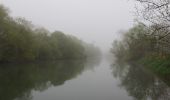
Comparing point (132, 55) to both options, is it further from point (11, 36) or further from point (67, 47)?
point (11, 36)

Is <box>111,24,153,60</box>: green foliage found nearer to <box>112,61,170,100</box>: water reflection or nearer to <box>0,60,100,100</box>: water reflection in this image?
<box>0,60,100,100</box>: water reflection

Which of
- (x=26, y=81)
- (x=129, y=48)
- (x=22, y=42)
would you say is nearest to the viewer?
(x=26, y=81)

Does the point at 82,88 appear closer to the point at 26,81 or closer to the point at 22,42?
the point at 26,81

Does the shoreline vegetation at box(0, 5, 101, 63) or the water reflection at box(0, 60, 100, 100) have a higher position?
the shoreline vegetation at box(0, 5, 101, 63)

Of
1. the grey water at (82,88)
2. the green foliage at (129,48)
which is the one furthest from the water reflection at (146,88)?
the green foliage at (129,48)

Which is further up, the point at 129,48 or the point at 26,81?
the point at 129,48

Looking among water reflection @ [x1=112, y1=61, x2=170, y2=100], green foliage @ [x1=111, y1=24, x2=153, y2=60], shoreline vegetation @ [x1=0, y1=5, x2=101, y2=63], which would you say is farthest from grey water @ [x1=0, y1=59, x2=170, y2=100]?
green foliage @ [x1=111, y1=24, x2=153, y2=60]

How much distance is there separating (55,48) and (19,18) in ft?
78.3

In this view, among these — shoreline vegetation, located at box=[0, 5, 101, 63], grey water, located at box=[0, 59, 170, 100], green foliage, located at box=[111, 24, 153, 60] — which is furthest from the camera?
green foliage, located at box=[111, 24, 153, 60]

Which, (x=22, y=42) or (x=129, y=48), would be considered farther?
(x=129, y=48)

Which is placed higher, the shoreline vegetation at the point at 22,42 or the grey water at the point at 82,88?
the shoreline vegetation at the point at 22,42

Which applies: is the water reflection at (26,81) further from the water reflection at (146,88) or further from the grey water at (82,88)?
the water reflection at (146,88)

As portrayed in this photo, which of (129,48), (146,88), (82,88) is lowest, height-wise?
(146,88)

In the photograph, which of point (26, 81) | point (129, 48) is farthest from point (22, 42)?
point (26, 81)
